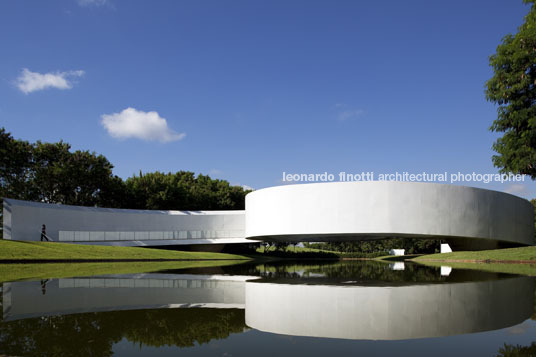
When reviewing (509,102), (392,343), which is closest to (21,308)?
(392,343)

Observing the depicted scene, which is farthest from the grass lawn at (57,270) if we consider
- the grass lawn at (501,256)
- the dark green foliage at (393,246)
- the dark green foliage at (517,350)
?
the dark green foliage at (393,246)

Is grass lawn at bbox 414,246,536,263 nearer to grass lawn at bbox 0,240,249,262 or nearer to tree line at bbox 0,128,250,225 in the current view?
grass lawn at bbox 0,240,249,262

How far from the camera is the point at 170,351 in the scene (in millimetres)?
4324

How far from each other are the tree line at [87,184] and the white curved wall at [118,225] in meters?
5.82

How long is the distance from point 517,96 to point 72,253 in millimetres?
29221

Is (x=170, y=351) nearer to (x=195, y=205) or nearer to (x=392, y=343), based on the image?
(x=392, y=343)

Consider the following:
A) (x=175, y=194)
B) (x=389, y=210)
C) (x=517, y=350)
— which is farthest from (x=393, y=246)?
(x=517, y=350)

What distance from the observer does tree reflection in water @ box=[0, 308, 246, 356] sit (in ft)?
14.1

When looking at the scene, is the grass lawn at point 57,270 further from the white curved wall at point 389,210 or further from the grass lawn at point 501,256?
the grass lawn at point 501,256

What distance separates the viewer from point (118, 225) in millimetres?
42625

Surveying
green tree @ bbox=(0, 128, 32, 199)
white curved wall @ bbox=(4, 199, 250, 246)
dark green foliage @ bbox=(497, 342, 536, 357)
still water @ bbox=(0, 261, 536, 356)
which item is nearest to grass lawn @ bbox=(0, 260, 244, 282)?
still water @ bbox=(0, 261, 536, 356)

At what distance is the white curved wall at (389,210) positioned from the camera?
32156 millimetres

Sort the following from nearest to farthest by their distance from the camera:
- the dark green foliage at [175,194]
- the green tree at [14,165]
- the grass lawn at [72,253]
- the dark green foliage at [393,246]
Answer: the grass lawn at [72,253] < the green tree at [14,165] < the dark green foliage at [175,194] < the dark green foliage at [393,246]

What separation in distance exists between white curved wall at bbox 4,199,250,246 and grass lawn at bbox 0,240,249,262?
840cm
